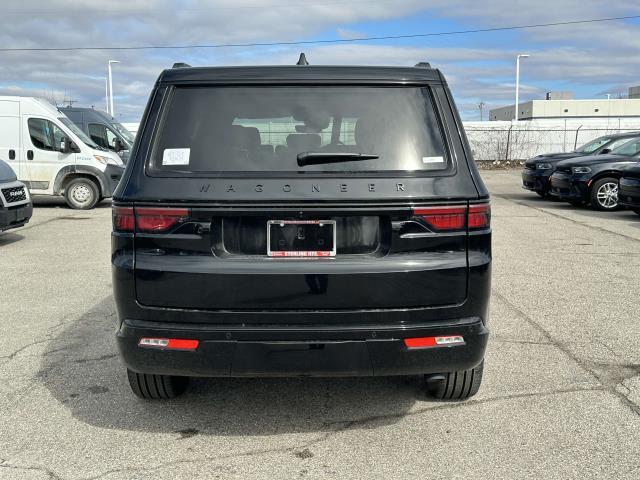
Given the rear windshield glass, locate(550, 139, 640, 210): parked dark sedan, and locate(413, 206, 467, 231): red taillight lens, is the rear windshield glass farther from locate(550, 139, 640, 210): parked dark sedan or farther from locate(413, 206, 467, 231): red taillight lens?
locate(550, 139, 640, 210): parked dark sedan

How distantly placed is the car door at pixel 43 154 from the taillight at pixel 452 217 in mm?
12969

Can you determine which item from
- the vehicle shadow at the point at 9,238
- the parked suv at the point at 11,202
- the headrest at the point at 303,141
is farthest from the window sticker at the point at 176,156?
the vehicle shadow at the point at 9,238

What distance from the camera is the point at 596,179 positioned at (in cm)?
1435

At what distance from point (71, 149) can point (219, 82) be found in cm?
1222

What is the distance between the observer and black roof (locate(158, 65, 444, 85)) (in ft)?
10.8

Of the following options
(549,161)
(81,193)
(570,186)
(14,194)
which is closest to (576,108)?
(549,161)

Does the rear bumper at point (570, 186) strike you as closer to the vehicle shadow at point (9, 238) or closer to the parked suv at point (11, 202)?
the parked suv at point (11, 202)

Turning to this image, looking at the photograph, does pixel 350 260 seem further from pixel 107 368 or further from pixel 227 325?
pixel 107 368

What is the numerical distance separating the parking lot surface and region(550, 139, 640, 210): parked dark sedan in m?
8.82

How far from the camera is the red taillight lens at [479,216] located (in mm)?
3162

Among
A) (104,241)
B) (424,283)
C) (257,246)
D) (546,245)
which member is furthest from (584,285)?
(104,241)

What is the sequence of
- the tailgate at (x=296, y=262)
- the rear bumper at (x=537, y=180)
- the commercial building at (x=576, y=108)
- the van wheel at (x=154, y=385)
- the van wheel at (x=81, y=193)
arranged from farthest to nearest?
the commercial building at (x=576, y=108) < the rear bumper at (x=537, y=180) < the van wheel at (x=81, y=193) < the van wheel at (x=154, y=385) < the tailgate at (x=296, y=262)

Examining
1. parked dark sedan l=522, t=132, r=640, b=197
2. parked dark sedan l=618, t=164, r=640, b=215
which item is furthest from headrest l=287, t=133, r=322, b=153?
parked dark sedan l=522, t=132, r=640, b=197

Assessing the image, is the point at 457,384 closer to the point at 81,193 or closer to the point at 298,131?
the point at 298,131
